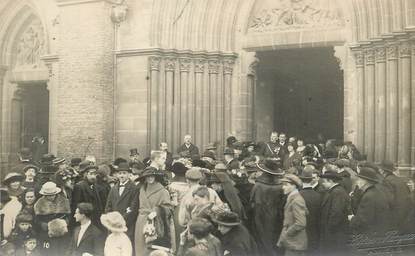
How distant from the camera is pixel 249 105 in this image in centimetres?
1370

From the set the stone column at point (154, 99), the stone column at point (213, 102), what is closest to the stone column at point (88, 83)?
the stone column at point (154, 99)

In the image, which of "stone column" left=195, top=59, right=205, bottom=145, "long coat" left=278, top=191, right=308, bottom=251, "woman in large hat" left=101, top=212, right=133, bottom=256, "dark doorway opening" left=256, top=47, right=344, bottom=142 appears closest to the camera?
"woman in large hat" left=101, top=212, right=133, bottom=256

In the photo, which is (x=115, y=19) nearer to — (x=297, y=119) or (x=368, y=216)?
(x=297, y=119)

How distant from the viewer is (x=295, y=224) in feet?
20.4

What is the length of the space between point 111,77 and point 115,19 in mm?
1370

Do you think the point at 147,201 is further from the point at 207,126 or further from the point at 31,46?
the point at 31,46

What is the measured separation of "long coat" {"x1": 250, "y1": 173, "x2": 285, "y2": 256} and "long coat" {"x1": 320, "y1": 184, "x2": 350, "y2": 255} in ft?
2.23

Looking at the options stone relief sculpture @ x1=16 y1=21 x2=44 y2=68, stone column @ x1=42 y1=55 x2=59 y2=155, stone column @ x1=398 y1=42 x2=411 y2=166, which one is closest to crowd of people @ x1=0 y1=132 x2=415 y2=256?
stone column @ x1=398 y1=42 x2=411 y2=166

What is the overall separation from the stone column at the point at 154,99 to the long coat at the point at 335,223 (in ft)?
23.9

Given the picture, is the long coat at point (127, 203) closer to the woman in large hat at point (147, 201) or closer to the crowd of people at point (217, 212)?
the crowd of people at point (217, 212)

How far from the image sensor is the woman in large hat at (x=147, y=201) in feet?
22.2

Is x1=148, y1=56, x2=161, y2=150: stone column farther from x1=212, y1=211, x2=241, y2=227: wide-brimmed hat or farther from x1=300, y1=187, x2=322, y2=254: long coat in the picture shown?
x1=212, y1=211, x2=241, y2=227: wide-brimmed hat

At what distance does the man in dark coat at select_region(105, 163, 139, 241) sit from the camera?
7195 mm

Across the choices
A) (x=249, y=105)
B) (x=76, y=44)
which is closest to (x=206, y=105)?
(x=249, y=105)
